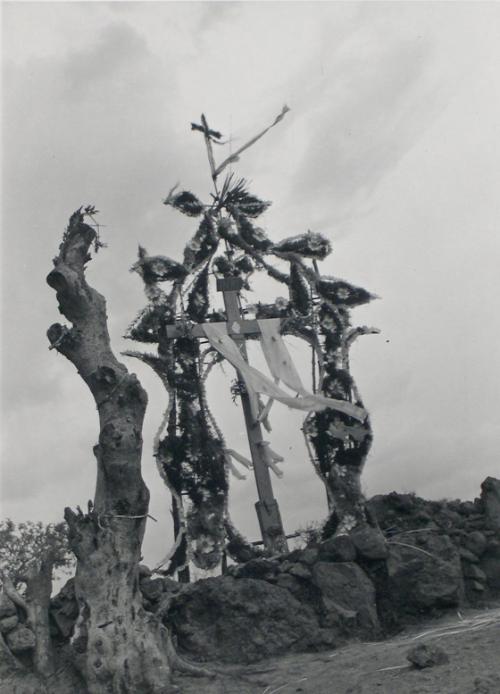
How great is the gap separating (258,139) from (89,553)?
25.8 feet

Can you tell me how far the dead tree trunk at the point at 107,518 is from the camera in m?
7.00

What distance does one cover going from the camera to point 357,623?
26.5 ft

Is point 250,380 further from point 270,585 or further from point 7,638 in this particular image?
point 7,638

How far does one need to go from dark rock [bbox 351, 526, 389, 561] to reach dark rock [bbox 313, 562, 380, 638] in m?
0.23

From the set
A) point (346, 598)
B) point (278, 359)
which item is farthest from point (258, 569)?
point (278, 359)

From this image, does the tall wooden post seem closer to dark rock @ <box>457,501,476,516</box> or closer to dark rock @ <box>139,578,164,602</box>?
dark rock @ <box>139,578,164,602</box>

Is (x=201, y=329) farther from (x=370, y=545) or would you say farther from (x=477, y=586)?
(x=477, y=586)

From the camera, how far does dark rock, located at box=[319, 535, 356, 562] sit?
28.4 feet

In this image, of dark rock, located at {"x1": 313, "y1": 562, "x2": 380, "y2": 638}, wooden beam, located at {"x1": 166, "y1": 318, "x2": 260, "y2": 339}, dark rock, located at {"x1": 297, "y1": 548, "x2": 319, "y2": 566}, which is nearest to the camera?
dark rock, located at {"x1": 313, "y1": 562, "x2": 380, "y2": 638}

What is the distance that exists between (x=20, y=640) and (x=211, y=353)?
16.1 feet

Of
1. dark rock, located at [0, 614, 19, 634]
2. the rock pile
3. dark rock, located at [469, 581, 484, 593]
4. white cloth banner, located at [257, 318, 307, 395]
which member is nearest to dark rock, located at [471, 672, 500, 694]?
the rock pile

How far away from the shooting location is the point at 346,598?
325 inches

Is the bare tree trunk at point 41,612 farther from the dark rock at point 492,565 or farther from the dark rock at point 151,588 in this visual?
the dark rock at point 492,565

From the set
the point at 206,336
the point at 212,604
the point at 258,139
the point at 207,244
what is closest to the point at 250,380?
the point at 206,336
